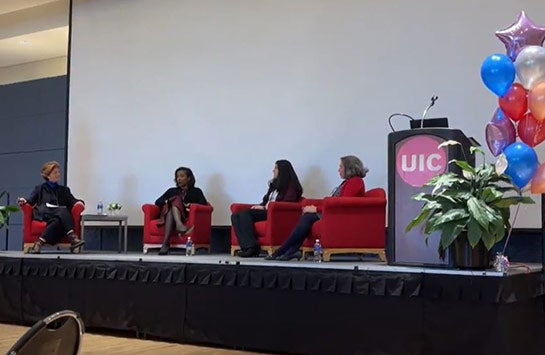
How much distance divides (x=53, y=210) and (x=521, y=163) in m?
4.32

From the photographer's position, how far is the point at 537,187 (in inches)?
150

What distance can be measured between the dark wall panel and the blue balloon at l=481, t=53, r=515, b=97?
6223 mm

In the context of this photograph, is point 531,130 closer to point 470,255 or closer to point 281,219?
point 470,255

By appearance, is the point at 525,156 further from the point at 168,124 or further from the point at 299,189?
the point at 168,124

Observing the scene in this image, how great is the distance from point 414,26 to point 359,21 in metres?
0.54

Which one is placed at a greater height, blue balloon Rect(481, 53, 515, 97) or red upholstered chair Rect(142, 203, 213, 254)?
blue balloon Rect(481, 53, 515, 97)

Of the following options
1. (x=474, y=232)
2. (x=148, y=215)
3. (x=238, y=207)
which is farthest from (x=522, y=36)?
(x=148, y=215)

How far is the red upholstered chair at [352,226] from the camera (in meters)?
5.00

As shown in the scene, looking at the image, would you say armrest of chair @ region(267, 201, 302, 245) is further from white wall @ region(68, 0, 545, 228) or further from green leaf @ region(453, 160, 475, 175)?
green leaf @ region(453, 160, 475, 175)

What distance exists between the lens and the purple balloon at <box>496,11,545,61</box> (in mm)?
3963

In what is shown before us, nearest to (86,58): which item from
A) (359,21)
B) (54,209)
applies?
(54,209)

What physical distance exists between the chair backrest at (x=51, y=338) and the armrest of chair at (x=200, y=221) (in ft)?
15.4

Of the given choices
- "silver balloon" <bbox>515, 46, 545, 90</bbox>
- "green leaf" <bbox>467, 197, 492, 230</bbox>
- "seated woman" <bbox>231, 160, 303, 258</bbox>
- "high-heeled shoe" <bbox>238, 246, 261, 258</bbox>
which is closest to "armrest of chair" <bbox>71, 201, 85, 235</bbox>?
"seated woman" <bbox>231, 160, 303, 258</bbox>

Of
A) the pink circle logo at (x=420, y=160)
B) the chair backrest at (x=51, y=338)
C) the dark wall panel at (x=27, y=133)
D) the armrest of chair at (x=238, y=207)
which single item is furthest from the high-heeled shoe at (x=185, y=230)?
the chair backrest at (x=51, y=338)
